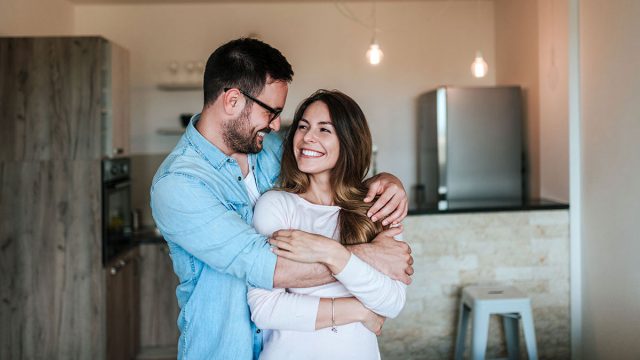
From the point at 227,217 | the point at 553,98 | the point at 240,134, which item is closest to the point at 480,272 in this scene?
the point at 553,98

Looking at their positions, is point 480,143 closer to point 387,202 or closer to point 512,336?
point 512,336

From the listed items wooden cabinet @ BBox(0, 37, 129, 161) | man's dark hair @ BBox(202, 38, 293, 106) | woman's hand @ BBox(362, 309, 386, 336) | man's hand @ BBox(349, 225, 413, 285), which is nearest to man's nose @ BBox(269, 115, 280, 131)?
man's dark hair @ BBox(202, 38, 293, 106)

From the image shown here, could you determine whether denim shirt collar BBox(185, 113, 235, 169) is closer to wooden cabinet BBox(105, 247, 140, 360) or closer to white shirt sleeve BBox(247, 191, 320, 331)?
white shirt sleeve BBox(247, 191, 320, 331)

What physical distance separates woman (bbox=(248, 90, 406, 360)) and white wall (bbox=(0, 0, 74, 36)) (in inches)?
110

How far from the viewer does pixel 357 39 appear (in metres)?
5.38

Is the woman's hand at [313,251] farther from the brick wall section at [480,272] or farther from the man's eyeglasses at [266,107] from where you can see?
the brick wall section at [480,272]

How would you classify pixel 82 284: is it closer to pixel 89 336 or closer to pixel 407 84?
pixel 89 336

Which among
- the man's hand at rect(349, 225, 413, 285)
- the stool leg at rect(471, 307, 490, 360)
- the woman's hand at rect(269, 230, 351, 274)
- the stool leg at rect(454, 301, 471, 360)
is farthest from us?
the stool leg at rect(454, 301, 471, 360)

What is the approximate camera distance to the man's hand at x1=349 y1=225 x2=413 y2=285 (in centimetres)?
158

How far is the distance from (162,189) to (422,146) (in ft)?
12.9

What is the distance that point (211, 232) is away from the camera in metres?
1.49

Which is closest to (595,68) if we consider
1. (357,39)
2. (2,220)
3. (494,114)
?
(494,114)

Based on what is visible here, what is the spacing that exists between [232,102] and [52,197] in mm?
2269

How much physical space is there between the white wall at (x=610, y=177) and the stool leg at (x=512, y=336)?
0.45 metres
